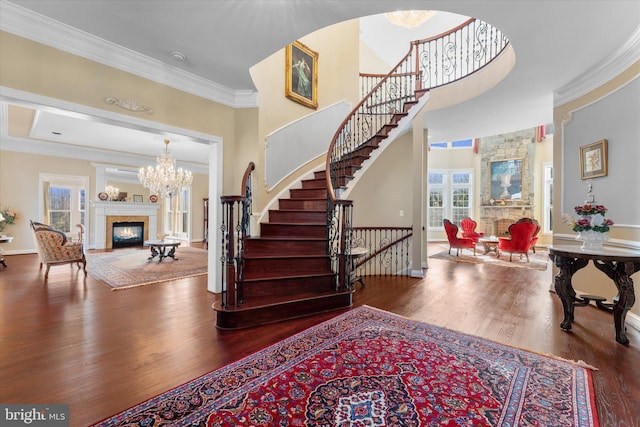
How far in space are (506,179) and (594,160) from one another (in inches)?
286

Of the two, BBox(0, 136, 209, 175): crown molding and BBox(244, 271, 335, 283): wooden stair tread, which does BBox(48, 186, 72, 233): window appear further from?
BBox(244, 271, 335, 283): wooden stair tread

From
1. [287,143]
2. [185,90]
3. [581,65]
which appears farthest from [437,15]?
[185,90]

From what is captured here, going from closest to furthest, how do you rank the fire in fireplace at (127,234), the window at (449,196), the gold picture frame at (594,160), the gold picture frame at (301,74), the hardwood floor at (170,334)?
1. the hardwood floor at (170,334)
2. the gold picture frame at (594,160)
3. the gold picture frame at (301,74)
4. the fire in fireplace at (127,234)
5. the window at (449,196)

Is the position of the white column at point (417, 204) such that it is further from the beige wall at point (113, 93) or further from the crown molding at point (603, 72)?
the beige wall at point (113, 93)

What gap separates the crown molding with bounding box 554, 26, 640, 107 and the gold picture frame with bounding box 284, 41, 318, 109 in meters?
3.85

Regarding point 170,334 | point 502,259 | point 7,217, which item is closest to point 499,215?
point 502,259

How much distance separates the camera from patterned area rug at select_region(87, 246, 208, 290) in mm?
4617

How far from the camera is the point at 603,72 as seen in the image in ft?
10.7

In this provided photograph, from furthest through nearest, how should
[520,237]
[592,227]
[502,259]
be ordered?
[502,259] < [520,237] < [592,227]

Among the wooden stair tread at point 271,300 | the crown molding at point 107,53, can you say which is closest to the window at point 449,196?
the wooden stair tread at point 271,300

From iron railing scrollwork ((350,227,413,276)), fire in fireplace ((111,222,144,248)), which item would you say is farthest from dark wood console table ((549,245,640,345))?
fire in fireplace ((111,222,144,248))

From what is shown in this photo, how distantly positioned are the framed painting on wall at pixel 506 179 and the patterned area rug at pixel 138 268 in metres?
9.89

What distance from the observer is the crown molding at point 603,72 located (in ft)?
9.18

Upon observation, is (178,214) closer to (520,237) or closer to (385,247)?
(385,247)
